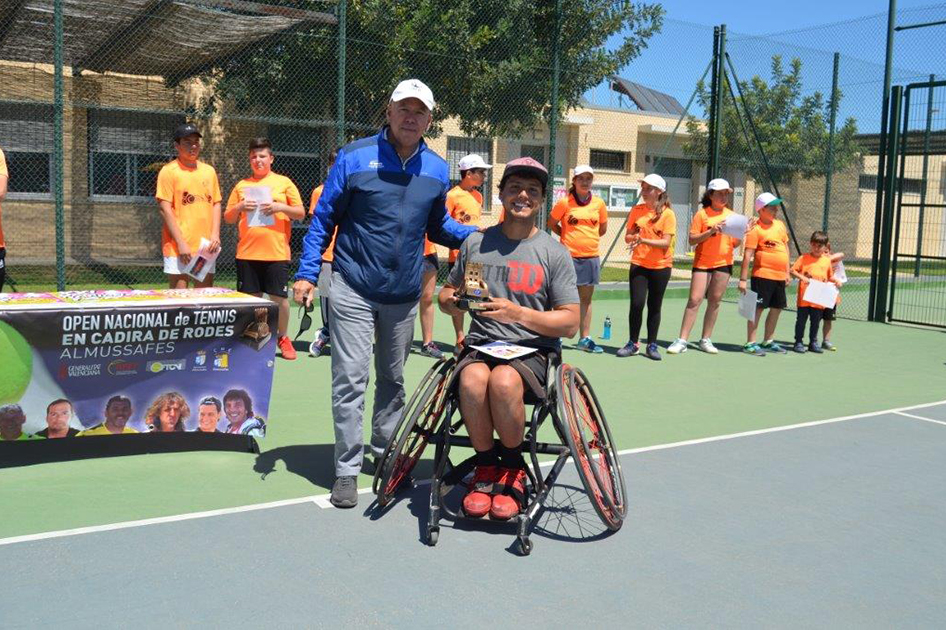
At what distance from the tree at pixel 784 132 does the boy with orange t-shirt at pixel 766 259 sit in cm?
640

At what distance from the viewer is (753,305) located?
33.4ft

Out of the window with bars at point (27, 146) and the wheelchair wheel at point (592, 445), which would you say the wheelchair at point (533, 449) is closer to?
the wheelchair wheel at point (592, 445)

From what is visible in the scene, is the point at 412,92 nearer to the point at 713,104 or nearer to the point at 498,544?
the point at 498,544

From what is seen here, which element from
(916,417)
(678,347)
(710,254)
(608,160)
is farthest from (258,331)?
(608,160)

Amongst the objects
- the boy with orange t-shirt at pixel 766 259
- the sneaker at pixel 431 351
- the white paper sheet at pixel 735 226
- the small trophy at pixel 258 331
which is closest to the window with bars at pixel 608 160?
the boy with orange t-shirt at pixel 766 259

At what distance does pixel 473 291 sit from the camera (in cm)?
434

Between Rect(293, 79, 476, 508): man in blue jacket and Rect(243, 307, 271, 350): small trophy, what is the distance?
93cm

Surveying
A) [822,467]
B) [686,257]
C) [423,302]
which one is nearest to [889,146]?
[423,302]

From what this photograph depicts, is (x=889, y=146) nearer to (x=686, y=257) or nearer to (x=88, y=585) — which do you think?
(x=686, y=257)

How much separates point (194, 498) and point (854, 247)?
62.4ft

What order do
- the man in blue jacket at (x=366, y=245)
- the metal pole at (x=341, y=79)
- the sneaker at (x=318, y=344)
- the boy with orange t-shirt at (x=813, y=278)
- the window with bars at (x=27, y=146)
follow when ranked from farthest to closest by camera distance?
the window with bars at (x=27, y=146), the metal pole at (x=341, y=79), the boy with orange t-shirt at (x=813, y=278), the sneaker at (x=318, y=344), the man in blue jacket at (x=366, y=245)

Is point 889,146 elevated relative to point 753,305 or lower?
elevated

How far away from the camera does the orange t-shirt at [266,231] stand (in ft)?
27.3

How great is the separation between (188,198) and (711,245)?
522cm
